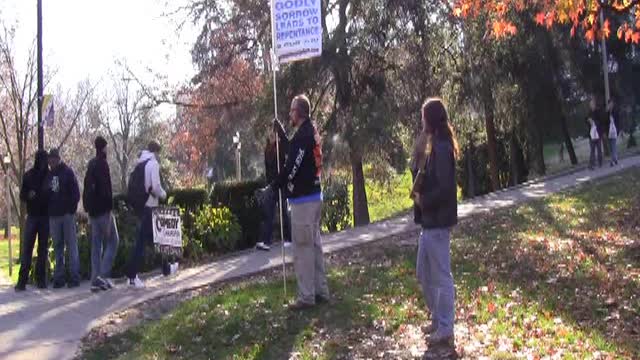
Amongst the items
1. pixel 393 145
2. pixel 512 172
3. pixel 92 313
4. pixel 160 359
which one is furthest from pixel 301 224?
pixel 512 172

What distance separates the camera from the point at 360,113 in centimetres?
1836

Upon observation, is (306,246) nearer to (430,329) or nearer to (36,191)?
(430,329)

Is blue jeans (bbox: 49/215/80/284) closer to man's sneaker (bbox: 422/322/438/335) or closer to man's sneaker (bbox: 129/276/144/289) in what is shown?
man's sneaker (bbox: 129/276/144/289)

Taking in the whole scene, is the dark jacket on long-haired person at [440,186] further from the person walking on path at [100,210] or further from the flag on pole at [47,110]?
the flag on pole at [47,110]

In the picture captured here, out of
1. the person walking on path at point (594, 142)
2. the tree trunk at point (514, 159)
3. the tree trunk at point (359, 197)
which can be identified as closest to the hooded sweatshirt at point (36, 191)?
the tree trunk at point (359, 197)

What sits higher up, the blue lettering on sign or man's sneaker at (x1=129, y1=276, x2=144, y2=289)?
the blue lettering on sign

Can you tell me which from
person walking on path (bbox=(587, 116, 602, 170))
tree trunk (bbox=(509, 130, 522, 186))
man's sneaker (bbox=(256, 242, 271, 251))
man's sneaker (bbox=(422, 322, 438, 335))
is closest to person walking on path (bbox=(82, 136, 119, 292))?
man's sneaker (bbox=(256, 242, 271, 251))

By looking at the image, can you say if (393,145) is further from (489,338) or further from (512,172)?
(489,338)

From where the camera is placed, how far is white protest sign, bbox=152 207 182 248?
11.0 metres

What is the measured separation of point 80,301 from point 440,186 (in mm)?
5575

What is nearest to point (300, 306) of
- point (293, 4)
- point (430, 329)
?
point (430, 329)

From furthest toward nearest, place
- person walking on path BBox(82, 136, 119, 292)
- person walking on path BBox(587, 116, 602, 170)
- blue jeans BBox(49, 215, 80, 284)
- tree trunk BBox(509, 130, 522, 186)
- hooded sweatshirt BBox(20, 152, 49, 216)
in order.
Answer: tree trunk BBox(509, 130, 522, 186) → person walking on path BBox(587, 116, 602, 170) → hooded sweatshirt BBox(20, 152, 49, 216) → blue jeans BBox(49, 215, 80, 284) → person walking on path BBox(82, 136, 119, 292)

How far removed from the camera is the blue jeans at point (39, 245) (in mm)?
11586

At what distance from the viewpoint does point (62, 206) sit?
1123 centimetres
